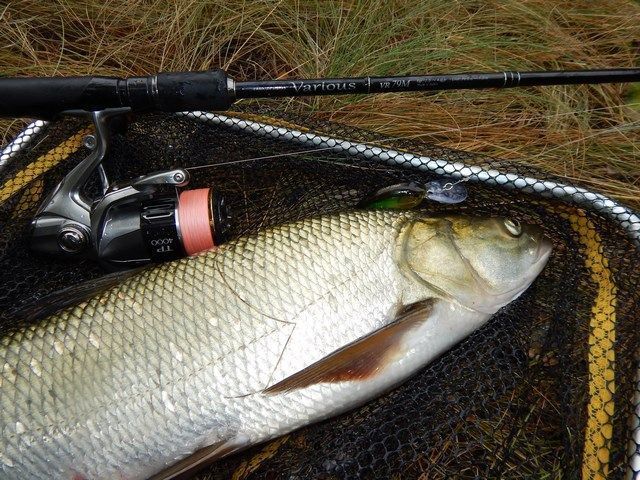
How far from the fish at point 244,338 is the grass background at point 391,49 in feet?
2.69

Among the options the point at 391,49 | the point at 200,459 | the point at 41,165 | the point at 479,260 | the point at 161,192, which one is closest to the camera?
the point at 200,459

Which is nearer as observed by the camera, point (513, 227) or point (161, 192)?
point (513, 227)

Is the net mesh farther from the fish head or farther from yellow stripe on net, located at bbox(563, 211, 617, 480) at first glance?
the fish head

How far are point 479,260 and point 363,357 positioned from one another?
1.37ft

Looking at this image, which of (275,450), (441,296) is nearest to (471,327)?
(441,296)

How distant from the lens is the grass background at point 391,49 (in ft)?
7.24

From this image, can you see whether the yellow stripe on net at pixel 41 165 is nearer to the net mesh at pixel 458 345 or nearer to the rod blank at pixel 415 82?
the net mesh at pixel 458 345

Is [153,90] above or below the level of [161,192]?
above

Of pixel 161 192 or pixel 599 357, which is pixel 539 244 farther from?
pixel 161 192

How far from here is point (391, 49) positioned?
231 centimetres

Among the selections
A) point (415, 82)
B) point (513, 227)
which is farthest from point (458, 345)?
point (415, 82)

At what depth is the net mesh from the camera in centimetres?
144

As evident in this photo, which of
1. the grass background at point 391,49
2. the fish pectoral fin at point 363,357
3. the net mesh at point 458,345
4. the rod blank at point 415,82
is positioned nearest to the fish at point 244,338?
the fish pectoral fin at point 363,357

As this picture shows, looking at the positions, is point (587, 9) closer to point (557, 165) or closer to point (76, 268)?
point (557, 165)
